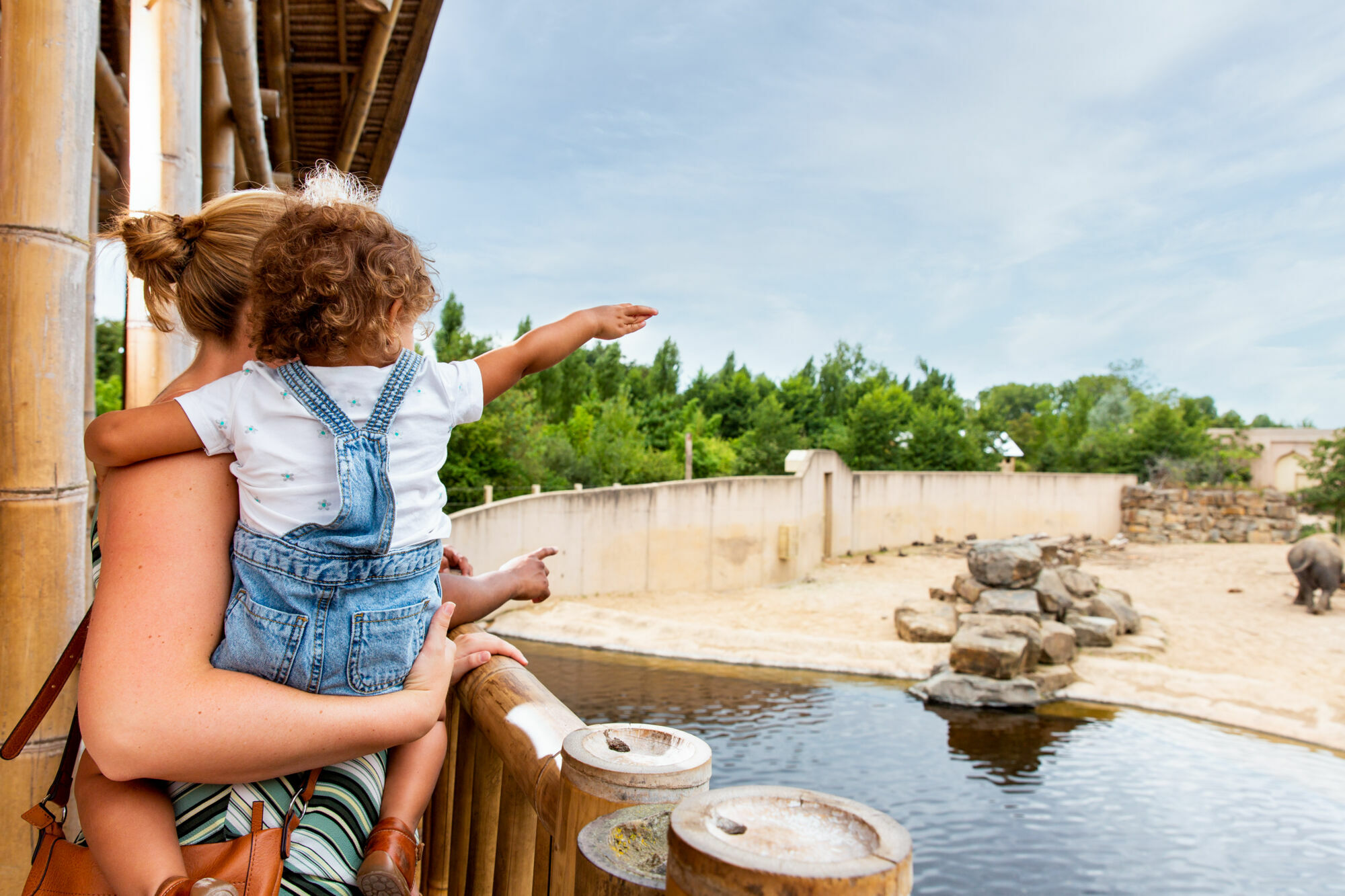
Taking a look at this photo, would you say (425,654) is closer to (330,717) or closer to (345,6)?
(330,717)

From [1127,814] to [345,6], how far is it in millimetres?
7621

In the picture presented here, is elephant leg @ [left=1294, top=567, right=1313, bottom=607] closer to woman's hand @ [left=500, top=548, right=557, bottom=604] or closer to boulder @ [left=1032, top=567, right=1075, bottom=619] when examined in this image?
boulder @ [left=1032, top=567, right=1075, bottom=619]

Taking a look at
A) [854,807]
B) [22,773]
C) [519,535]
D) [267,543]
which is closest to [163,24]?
[22,773]

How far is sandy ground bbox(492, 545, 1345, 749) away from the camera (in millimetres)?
8438

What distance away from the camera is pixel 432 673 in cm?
102

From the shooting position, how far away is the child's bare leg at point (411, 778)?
3.52 ft

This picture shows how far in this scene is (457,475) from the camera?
15016 mm

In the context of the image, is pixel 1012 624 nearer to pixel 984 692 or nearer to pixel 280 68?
pixel 984 692

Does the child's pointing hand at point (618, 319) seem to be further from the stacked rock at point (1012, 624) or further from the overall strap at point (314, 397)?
the stacked rock at point (1012, 624)

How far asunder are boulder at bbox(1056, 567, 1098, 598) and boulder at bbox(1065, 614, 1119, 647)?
1.10 m

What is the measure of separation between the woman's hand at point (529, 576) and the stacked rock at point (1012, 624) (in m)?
7.74

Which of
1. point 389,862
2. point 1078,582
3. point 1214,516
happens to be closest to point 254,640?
point 389,862

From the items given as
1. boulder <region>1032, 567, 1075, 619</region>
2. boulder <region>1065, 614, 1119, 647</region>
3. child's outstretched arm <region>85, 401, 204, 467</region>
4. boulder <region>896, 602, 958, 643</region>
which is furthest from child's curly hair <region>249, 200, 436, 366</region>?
boulder <region>1032, 567, 1075, 619</region>

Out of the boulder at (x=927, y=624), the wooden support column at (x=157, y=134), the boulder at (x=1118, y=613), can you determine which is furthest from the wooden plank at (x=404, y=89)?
the boulder at (x=1118, y=613)
